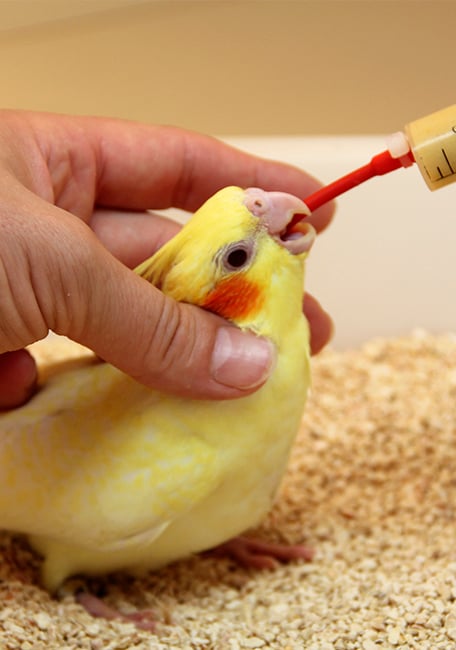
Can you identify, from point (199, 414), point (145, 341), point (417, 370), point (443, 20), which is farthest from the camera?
point (417, 370)

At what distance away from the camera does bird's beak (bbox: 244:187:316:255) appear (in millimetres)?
1009

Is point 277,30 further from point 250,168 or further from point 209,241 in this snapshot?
point 209,241

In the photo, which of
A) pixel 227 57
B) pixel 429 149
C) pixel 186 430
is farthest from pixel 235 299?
pixel 227 57

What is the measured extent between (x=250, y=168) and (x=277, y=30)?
0.35 metres

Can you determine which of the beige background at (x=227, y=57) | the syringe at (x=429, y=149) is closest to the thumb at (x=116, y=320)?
the syringe at (x=429, y=149)

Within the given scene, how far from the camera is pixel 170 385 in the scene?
39.3 inches

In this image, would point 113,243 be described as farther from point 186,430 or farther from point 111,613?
point 111,613

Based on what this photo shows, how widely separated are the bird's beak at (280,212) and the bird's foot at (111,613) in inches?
19.8

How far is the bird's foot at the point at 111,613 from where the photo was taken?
1.14 meters

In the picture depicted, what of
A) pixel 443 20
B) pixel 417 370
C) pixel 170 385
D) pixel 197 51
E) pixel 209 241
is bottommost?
pixel 417 370

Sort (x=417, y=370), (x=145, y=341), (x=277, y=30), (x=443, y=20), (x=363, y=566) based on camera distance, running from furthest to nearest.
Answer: (x=417, y=370), (x=277, y=30), (x=443, y=20), (x=363, y=566), (x=145, y=341)

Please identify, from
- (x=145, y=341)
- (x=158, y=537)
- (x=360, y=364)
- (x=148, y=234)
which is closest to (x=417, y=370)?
(x=360, y=364)

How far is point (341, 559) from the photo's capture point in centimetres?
132

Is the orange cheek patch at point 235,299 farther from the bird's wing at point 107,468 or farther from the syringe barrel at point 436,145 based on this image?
the syringe barrel at point 436,145
